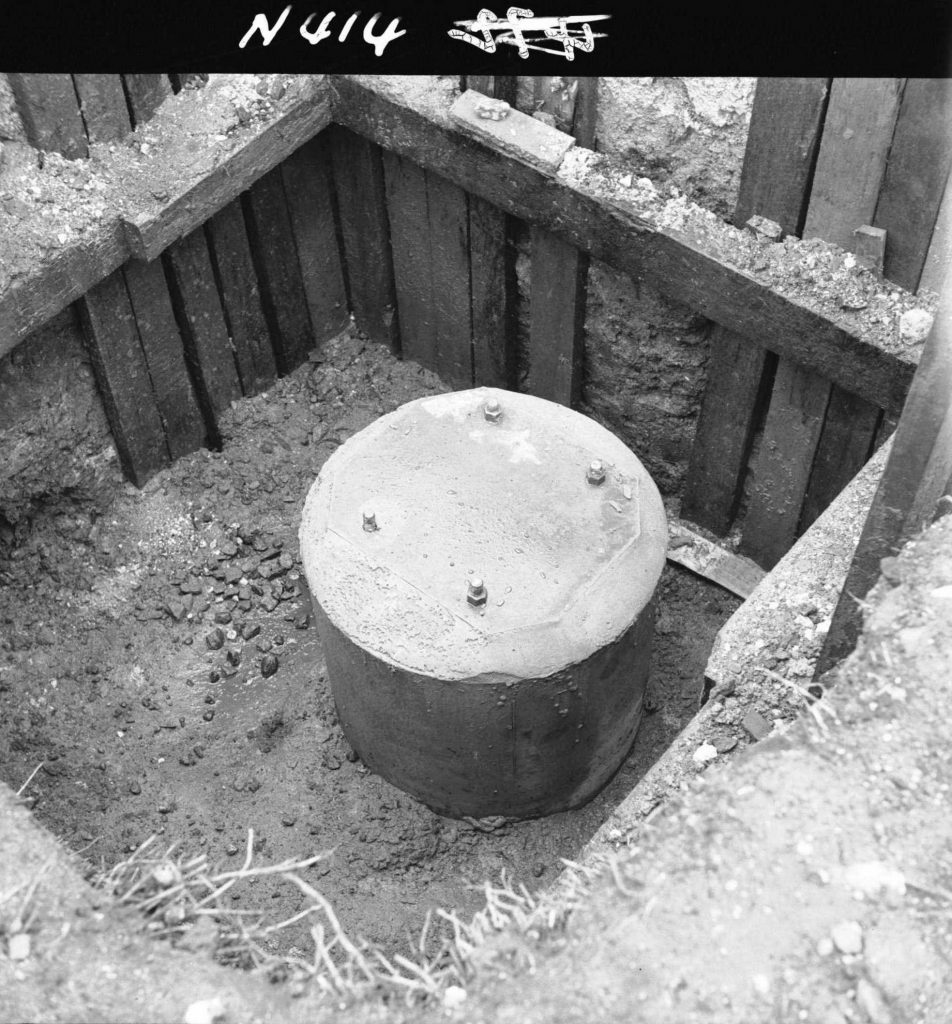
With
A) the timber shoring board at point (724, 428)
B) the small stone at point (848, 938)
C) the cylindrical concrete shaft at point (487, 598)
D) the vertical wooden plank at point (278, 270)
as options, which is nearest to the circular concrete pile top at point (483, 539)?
the cylindrical concrete shaft at point (487, 598)

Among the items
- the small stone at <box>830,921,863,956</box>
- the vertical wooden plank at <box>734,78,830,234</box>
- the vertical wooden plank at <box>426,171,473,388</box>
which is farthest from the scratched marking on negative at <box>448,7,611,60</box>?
the small stone at <box>830,921,863,956</box>

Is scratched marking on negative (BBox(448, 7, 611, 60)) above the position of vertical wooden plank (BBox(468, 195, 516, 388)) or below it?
above

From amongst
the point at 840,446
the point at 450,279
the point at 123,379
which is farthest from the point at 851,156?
the point at 123,379

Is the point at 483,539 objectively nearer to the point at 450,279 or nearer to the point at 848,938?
the point at 450,279

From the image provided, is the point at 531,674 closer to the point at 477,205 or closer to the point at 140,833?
the point at 140,833

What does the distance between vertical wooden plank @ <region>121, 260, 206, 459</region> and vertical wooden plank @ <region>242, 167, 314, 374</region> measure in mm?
534

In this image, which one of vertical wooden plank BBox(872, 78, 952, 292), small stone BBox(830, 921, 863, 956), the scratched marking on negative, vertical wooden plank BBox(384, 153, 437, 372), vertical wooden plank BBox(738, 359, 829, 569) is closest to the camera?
small stone BBox(830, 921, 863, 956)

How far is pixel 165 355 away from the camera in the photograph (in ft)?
19.2

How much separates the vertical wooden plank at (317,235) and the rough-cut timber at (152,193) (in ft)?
1.16

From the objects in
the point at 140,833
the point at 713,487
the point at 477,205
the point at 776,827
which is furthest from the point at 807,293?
the point at 140,833

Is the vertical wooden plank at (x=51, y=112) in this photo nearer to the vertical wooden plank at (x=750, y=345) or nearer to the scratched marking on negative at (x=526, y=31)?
the scratched marking on negative at (x=526, y=31)

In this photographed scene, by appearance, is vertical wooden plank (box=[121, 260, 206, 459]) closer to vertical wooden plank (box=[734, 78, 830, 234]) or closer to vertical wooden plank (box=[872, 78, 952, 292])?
vertical wooden plank (box=[734, 78, 830, 234])

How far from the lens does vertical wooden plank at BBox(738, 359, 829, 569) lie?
5.16 m

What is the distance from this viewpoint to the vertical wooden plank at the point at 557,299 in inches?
207
